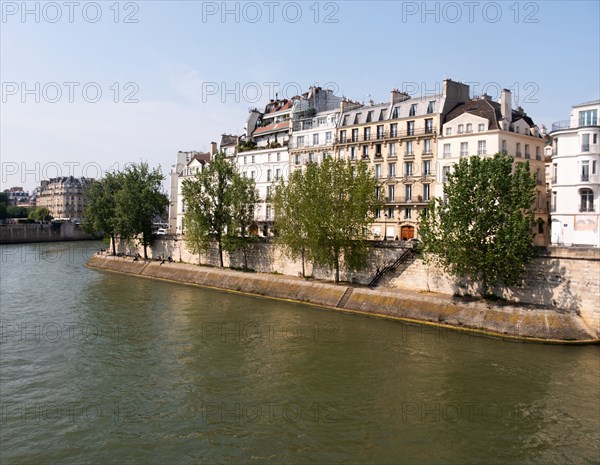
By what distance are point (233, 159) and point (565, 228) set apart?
151ft

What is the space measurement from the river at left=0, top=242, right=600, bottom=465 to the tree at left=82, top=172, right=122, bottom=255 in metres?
37.8

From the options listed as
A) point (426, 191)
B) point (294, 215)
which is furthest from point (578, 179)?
point (294, 215)

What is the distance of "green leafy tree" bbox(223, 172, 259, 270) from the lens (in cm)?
5477

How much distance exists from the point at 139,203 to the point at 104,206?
302 inches

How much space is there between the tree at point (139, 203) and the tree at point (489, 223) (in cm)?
4366

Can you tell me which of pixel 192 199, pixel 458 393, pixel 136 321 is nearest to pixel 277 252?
pixel 192 199

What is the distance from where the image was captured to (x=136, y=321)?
35.8 meters

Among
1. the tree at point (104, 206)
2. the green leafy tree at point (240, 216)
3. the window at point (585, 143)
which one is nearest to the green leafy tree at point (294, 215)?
the green leafy tree at point (240, 216)

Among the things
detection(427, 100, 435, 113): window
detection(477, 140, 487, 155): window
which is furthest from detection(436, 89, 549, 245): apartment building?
detection(427, 100, 435, 113): window

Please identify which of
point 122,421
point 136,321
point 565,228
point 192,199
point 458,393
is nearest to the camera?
point 122,421

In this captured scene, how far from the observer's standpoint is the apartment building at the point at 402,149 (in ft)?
170

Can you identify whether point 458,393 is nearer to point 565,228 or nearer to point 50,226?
point 565,228

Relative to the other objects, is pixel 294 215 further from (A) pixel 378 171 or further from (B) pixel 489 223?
(B) pixel 489 223

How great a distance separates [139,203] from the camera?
68625 millimetres
